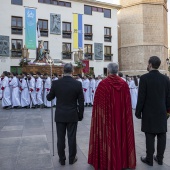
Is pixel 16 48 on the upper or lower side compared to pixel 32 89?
upper

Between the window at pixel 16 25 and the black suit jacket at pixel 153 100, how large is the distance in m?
28.9

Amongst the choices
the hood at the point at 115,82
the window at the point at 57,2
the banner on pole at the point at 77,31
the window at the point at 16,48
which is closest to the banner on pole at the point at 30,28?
the window at the point at 16,48

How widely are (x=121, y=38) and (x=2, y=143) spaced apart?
3935cm

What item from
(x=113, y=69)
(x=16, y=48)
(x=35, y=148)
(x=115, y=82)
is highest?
(x=16, y=48)

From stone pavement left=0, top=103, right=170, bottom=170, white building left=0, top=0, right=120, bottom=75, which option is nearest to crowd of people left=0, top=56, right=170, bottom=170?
stone pavement left=0, top=103, right=170, bottom=170

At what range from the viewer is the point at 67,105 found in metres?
4.78

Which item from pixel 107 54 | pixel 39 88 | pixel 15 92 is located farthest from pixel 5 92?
pixel 107 54

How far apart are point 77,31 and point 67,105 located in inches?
1224

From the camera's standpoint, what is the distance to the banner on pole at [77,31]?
3484cm

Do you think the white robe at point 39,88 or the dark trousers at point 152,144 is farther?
the white robe at point 39,88

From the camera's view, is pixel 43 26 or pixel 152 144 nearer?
pixel 152 144

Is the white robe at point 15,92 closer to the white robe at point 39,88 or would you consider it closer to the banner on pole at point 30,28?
the white robe at point 39,88

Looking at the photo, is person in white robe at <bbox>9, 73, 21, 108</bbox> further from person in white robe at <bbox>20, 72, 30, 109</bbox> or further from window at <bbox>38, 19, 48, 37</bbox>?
window at <bbox>38, 19, 48, 37</bbox>

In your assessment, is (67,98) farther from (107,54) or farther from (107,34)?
(107,34)
